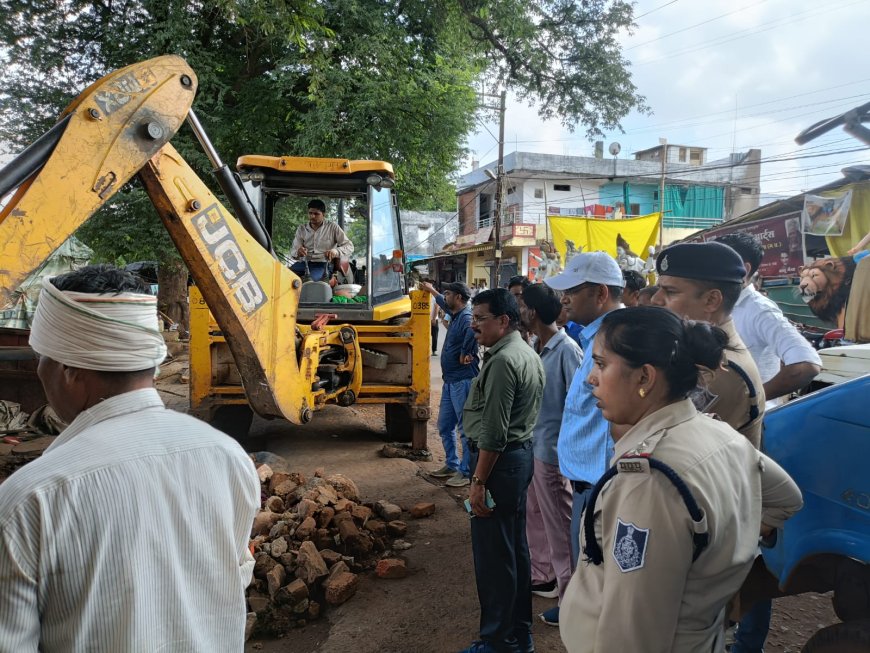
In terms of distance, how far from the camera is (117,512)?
3.38 feet

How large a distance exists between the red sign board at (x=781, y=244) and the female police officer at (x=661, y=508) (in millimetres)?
11180

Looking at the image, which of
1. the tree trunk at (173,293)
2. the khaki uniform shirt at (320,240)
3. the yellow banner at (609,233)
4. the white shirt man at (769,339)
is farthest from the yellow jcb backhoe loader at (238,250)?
the yellow banner at (609,233)

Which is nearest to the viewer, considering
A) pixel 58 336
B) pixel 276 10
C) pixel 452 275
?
pixel 58 336

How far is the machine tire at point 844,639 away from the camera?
68.8 inches

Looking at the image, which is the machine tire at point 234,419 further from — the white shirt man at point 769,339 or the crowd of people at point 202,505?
the crowd of people at point 202,505

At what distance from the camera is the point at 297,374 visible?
13.7ft

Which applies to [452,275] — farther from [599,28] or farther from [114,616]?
[114,616]

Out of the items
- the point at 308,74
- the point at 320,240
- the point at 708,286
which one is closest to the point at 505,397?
the point at 708,286

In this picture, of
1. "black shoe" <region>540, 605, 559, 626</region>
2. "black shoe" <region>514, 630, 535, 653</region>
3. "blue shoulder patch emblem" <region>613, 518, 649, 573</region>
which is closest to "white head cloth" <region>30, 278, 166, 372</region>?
"blue shoulder patch emblem" <region>613, 518, 649, 573</region>

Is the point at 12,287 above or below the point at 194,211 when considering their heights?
below

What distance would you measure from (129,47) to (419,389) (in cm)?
787

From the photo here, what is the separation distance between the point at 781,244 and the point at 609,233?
12.2 ft

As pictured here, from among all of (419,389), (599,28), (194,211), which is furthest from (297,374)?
(599,28)

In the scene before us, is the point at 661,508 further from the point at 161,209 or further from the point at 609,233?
the point at 609,233
